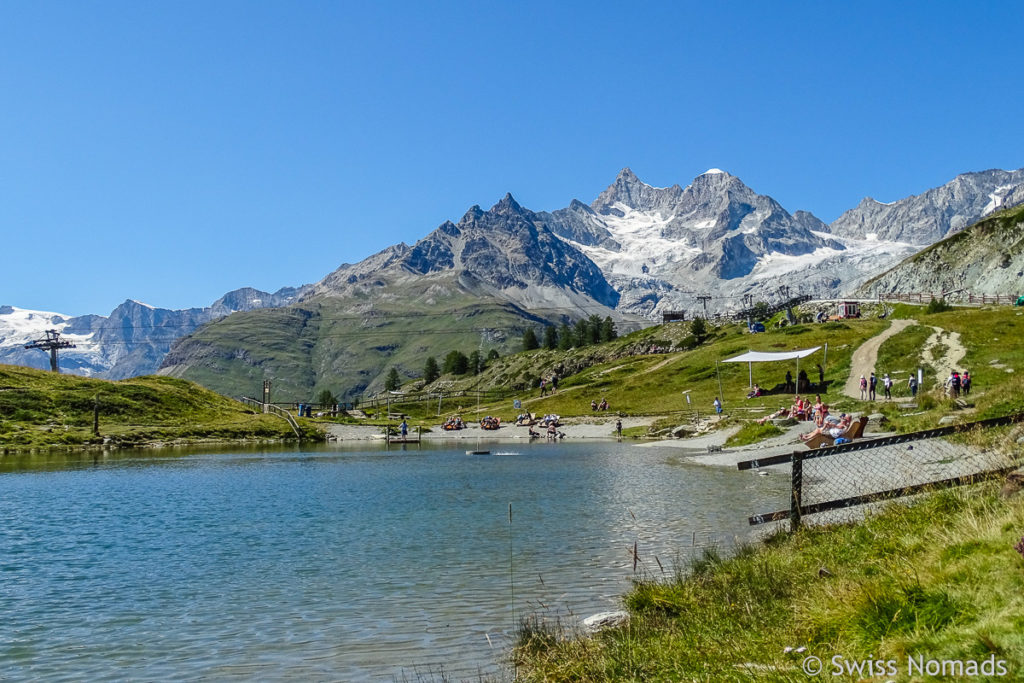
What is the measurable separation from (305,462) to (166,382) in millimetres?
56043

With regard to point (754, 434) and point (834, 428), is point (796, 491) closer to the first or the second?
point (834, 428)

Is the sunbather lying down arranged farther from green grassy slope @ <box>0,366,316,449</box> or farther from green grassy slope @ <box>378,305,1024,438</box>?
green grassy slope @ <box>0,366,316,449</box>

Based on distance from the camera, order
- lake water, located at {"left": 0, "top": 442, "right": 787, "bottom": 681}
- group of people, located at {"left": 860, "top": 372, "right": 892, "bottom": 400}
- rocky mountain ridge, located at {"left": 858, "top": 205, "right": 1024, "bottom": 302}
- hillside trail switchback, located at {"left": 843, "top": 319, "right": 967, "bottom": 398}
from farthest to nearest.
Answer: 1. rocky mountain ridge, located at {"left": 858, "top": 205, "right": 1024, "bottom": 302}
2. hillside trail switchback, located at {"left": 843, "top": 319, "right": 967, "bottom": 398}
3. group of people, located at {"left": 860, "top": 372, "right": 892, "bottom": 400}
4. lake water, located at {"left": 0, "top": 442, "right": 787, "bottom": 681}

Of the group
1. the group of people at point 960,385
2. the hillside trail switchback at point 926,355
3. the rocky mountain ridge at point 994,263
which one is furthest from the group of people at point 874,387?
the rocky mountain ridge at point 994,263

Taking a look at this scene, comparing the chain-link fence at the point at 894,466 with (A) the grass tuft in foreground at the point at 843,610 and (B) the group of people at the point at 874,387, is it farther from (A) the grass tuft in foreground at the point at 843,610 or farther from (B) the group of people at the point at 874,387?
(B) the group of people at the point at 874,387

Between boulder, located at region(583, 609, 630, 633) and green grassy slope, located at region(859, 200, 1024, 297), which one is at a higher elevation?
green grassy slope, located at region(859, 200, 1024, 297)

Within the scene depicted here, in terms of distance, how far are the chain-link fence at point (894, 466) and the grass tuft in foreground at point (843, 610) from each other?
1194 mm

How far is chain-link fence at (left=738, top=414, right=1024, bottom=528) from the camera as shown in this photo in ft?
48.1

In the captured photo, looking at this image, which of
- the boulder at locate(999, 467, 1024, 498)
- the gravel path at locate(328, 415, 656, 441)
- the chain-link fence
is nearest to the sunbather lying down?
the chain-link fence

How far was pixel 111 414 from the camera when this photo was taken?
87.9 metres

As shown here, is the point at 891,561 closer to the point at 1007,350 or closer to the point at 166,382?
the point at 1007,350

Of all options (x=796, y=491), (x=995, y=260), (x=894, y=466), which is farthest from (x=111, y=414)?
(x=995, y=260)

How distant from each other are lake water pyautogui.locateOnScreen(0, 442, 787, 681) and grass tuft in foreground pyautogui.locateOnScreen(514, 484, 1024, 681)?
258 centimetres

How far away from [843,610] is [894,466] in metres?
19.1
